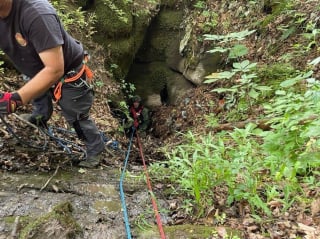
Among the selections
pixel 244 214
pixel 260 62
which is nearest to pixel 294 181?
pixel 244 214

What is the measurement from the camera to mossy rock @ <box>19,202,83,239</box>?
2090 mm

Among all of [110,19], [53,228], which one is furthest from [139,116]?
[53,228]

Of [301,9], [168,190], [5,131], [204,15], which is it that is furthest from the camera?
[204,15]

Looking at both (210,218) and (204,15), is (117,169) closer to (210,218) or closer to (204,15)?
(210,218)

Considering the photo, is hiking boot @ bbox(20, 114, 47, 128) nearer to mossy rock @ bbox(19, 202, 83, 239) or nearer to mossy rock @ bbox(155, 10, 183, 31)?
mossy rock @ bbox(19, 202, 83, 239)

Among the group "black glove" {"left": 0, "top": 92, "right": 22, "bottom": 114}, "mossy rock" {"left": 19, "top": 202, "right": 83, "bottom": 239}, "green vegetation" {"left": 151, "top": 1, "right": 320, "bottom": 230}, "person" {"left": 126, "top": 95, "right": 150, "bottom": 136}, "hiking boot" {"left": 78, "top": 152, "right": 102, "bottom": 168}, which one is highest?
"green vegetation" {"left": 151, "top": 1, "right": 320, "bottom": 230}

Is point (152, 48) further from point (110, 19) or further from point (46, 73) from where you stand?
point (46, 73)

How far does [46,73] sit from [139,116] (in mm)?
5155

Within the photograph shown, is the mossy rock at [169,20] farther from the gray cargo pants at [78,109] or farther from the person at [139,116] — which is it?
the gray cargo pants at [78,109]

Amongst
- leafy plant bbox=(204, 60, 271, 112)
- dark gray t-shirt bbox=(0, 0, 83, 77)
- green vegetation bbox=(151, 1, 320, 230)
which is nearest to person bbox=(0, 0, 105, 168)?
dark gray t-shirt bbox=(0, 0, 83, 77)

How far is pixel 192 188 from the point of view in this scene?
288 centimetres

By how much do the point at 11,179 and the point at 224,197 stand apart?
1.87 metres

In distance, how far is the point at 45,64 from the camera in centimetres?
262

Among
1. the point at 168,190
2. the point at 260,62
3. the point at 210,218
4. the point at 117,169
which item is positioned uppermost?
the point at 260,62
